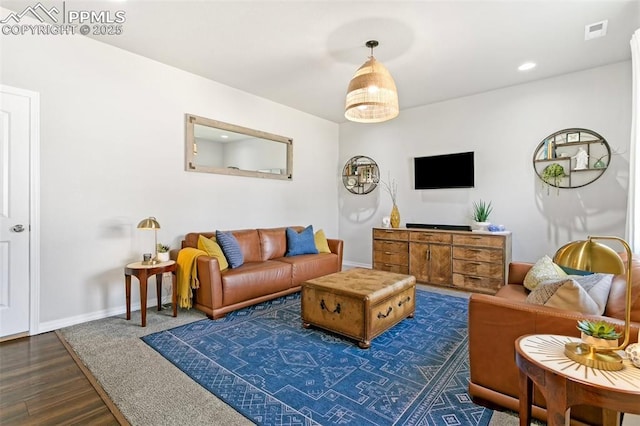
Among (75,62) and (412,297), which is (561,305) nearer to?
(412,297)

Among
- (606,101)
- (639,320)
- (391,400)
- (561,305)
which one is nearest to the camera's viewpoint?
(639,320)

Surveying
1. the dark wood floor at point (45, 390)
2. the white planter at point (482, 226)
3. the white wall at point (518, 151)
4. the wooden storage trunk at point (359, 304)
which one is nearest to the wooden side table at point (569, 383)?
the wooden storage trunk at point (359, 304)

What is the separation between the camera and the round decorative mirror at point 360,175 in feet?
19.0

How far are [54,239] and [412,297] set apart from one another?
3.50m

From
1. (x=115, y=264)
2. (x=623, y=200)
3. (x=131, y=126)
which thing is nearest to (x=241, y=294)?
(x=115, y=264)

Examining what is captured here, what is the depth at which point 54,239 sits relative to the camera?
2.91 m

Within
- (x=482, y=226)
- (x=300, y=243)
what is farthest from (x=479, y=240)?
(x=300, y=243)

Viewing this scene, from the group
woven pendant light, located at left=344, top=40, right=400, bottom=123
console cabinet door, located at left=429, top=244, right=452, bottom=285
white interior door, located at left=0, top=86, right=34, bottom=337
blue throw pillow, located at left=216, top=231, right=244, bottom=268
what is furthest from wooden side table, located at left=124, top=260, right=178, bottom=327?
console cabinet door, located at left=429, top=244, right=452, bottom=285

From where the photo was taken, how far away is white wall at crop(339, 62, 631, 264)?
3.70 m

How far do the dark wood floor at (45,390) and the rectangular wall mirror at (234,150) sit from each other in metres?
2.32

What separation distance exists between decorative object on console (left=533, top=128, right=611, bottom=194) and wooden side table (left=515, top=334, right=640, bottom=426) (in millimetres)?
3472

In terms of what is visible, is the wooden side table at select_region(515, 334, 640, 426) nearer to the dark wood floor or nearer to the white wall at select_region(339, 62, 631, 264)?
the dark wood floor

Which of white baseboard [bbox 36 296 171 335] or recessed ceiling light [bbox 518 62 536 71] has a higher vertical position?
recessed ceiling light [bbox 518 62 536 71]

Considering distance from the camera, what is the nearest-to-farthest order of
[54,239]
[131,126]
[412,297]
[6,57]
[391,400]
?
[391,400] → [6,57] → [54,239] → [412,297] → [131,126]
